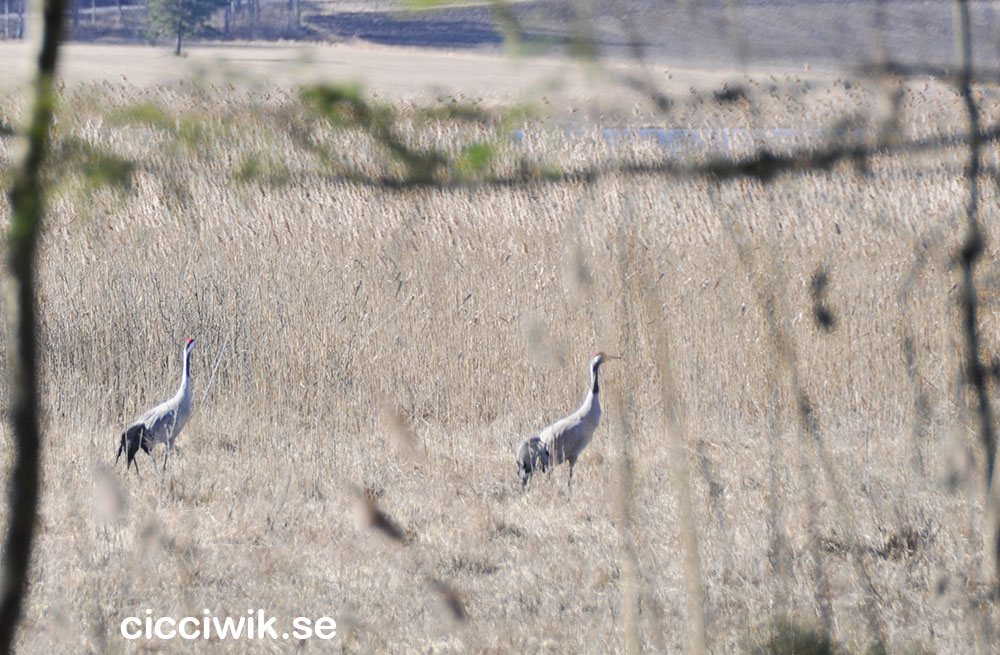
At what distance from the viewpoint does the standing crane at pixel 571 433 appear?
467cm

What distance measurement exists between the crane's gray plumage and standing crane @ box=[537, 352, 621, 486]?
1 centimetres

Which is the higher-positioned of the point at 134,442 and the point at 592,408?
the point at 592,408

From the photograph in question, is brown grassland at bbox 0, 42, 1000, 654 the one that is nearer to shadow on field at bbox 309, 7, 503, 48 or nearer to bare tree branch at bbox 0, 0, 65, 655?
bare tree branch at bbox 0, 0, 65, 655

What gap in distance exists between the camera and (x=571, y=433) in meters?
4.71

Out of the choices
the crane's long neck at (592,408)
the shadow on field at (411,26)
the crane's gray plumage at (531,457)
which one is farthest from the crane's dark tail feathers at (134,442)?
the shadow on field at (411,26)

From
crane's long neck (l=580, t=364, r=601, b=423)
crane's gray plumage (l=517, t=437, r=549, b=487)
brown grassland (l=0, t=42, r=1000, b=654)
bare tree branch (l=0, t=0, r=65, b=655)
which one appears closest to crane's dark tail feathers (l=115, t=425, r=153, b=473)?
brown grassland (l=0, t=42, r=1000, b=654)

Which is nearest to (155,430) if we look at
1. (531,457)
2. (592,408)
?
(531,457)

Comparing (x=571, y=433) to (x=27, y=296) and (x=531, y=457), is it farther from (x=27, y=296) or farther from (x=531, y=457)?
(x=27, y=296)

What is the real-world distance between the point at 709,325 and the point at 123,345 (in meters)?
3.54

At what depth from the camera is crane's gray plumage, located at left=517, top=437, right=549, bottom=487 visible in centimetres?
463

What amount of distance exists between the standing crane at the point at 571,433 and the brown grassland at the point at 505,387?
0.51 ft

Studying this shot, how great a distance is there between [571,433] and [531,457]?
0.75 ft

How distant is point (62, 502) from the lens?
14.5 ft

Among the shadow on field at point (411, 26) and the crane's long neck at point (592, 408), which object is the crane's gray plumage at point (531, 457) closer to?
the crane's long neck at point (592, 408)
